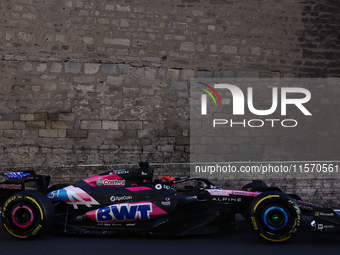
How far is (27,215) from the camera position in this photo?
495 cm

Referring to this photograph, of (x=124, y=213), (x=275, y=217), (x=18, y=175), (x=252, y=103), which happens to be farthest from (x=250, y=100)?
(x=18, y=175)

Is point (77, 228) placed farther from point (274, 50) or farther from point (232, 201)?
point (274, 50)

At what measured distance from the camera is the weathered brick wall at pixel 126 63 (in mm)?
9562

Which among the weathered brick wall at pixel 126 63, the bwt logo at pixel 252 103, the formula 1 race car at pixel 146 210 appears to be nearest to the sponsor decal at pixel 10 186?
the formula 1 race car at pixel 146 210

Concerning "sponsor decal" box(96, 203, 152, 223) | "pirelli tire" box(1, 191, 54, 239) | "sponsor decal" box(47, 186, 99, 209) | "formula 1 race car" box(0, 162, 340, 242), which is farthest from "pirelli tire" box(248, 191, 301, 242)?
"pirelli tire" box(1, 191, 54, 239)

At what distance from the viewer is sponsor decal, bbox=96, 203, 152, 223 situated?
5.02m

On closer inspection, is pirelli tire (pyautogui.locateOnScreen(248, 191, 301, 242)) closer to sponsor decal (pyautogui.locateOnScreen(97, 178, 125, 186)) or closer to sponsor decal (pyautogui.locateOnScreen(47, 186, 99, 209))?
sponsor decal (pyautogui.locateOnScreen(97, 178, 125, 186))

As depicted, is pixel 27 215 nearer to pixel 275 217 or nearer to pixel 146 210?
pixel 146 210

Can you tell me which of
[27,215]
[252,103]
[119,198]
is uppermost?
[252,103]

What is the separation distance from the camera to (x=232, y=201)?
5148mm

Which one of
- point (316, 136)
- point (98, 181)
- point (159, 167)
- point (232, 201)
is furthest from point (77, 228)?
point (316, 136)

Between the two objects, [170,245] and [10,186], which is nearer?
[170,245]

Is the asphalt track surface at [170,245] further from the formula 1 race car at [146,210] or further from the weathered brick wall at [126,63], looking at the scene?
the weathered brick wall at [126,63]

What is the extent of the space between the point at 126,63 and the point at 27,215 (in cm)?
573
